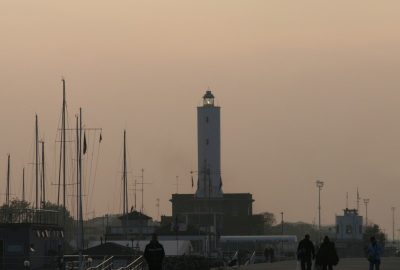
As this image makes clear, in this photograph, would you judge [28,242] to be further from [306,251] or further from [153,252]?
[153,252]

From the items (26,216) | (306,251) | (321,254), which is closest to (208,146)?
(26,216)

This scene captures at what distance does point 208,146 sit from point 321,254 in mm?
134983

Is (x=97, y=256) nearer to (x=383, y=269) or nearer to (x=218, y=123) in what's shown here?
(x=383, y=269)

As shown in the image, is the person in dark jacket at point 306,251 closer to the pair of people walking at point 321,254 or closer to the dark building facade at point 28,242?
the pair of people walking at point 321,254

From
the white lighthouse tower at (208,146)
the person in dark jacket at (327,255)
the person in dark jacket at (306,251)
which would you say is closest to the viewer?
the person in dark jacket at (327,255)

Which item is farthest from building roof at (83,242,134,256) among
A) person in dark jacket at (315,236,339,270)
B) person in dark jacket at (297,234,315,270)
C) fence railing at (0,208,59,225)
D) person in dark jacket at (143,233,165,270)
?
person in dark jacket at (143,233,165,270)

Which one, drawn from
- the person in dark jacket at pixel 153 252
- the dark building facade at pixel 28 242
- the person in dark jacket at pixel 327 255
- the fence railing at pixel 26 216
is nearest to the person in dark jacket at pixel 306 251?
the person in dark jacket at pixel 327 255

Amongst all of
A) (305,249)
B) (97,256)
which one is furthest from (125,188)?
(305,249)

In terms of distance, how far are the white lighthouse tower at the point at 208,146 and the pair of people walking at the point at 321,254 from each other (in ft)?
432

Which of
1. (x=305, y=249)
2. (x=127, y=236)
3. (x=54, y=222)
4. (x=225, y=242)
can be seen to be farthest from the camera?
(x=225, y=242)

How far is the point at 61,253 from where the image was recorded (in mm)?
87625

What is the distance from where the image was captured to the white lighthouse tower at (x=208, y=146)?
188 metres

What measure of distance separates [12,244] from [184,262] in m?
9.68

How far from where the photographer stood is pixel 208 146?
622ft
